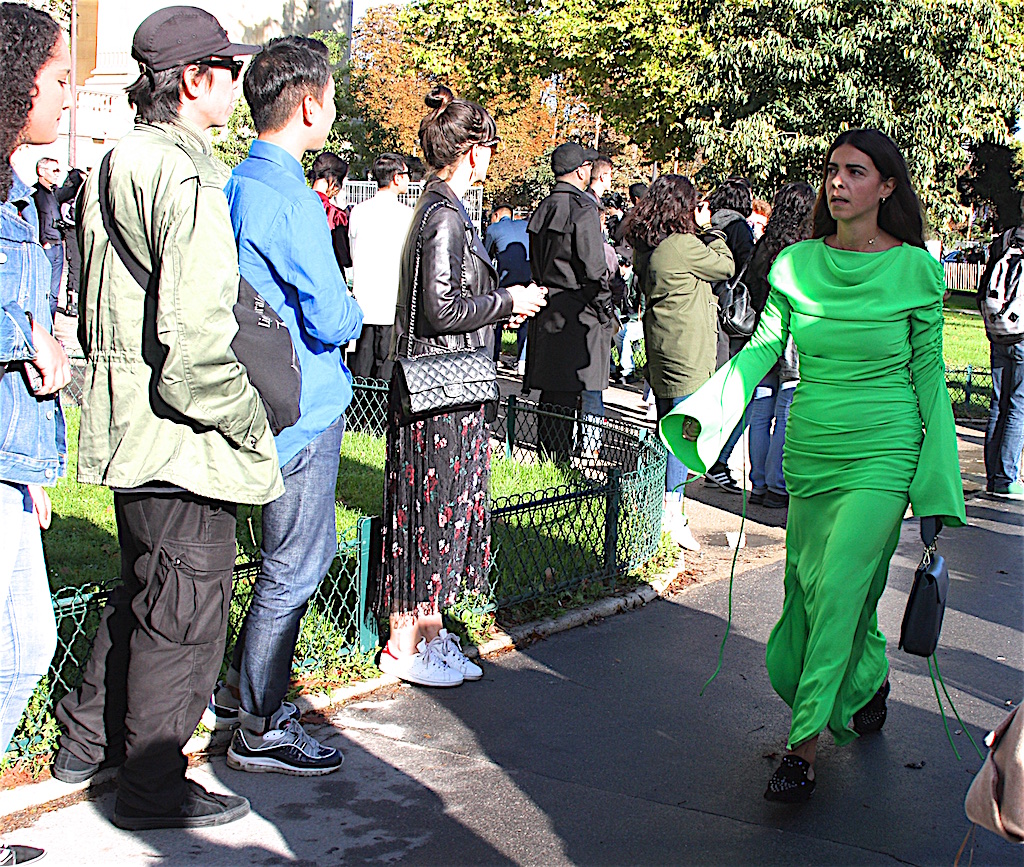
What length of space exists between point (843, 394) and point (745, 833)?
5.00 ft

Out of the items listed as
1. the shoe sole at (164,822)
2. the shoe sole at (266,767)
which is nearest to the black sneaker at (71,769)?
the shoe sole at (164,822)

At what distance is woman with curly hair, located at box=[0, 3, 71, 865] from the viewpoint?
3037 millimetres

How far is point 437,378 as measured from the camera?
4586mm

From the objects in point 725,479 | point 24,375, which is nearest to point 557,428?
point 725,479

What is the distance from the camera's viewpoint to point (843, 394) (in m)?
4.17

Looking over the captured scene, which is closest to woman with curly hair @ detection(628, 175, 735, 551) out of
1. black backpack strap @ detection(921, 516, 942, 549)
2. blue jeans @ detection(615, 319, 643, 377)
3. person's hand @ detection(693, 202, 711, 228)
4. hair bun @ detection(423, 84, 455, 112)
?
person's hand @ detection(693, 202, 711, 228)

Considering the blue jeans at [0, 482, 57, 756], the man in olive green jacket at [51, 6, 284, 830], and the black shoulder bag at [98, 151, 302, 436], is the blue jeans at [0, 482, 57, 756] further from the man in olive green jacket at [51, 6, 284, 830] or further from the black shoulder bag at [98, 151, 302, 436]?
the black shoulder bag at [98, 151, 302, 436]

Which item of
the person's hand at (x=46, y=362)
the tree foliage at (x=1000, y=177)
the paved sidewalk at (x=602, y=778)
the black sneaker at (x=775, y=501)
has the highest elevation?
the tree foliage at (x=1000, y=177)

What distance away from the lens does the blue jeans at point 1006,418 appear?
28.7 feet

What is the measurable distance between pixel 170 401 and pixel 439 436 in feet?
5.53

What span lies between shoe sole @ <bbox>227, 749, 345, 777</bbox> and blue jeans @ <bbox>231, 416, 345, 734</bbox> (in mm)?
99

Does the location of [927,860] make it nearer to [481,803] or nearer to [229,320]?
[481,803]

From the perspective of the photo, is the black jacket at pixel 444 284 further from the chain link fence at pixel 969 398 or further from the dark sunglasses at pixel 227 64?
the chain link fence at pixel 969 398

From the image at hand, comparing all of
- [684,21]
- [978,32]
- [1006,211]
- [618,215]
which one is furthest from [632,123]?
[1006,211]
